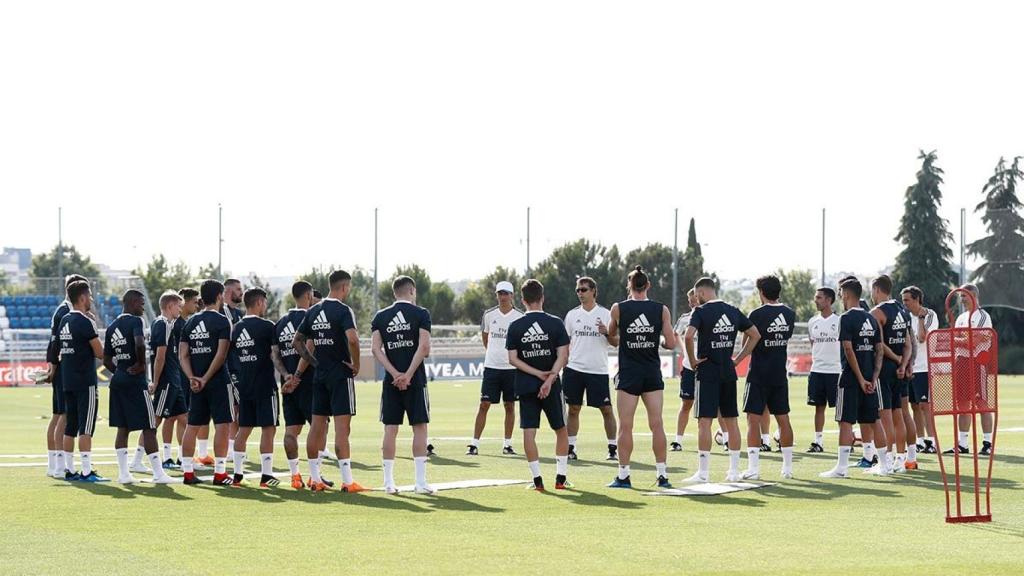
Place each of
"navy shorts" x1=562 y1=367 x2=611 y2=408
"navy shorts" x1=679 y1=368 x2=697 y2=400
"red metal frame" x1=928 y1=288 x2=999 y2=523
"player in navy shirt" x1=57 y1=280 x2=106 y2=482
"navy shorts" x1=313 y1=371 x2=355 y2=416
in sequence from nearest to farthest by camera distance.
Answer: "red metal frame" x1=928 y1=288 x2=999 y2=523 < "navy shorts" x1=313 y1=371 x2=355 y2=416 < "player in navy shirt" x1=57 y1=280 x2=106 y2=482 < "navy shorts" x1=562 y1=367 x2=611 y2=408 < "navy shorts" x1=679 y1=368 x2=697 y2=400

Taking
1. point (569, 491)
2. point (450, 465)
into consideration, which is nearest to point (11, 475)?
point (450, 465)

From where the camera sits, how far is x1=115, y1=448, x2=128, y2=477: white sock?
603 inches

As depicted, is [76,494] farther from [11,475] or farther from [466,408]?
[466,408]

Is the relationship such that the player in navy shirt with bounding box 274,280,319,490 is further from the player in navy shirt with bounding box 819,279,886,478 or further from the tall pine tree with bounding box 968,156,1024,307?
the tall pine tree with bounding box 968,156,1024,307

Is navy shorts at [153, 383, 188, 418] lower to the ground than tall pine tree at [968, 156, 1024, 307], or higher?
lower

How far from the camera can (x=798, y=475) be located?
16.3m

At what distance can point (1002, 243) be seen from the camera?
205 feet

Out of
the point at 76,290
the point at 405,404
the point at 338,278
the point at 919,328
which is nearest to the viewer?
the point at 405,404

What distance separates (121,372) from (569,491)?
5.11 meters

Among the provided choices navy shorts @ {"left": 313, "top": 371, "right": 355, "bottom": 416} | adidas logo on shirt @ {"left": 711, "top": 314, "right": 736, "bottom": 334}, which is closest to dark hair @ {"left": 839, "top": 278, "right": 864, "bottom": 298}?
adidas logo on shirt @ {"left": 711, "top": 314, "right": 736, "bottom": 334}

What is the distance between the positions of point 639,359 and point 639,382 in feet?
0.82

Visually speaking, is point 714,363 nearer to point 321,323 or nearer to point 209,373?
point 321,323

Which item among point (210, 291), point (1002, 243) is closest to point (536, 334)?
point (210, 291)

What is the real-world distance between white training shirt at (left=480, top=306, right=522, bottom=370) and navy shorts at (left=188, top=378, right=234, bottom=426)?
4195 millimetres
